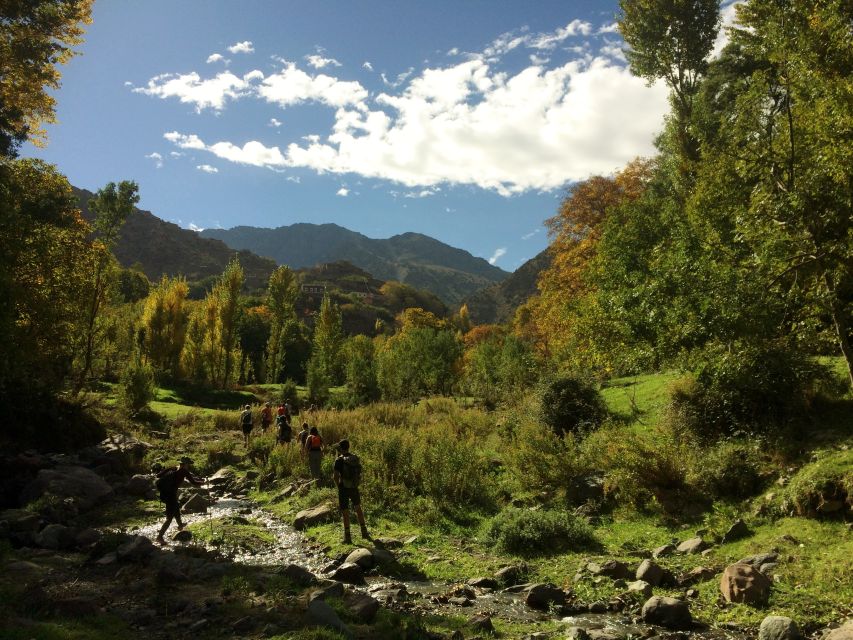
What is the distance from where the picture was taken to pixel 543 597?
8.23 metres

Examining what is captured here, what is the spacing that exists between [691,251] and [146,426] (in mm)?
25553

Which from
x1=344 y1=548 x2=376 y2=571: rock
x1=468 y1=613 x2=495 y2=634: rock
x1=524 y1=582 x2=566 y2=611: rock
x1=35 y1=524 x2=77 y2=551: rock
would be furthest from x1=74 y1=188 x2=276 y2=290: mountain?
x1=468 y1=613 x2=495 y2=634: rock

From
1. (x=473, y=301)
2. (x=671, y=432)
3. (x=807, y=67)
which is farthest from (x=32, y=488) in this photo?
(x=473, y=301)

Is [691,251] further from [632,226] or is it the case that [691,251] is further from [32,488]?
[32,488]

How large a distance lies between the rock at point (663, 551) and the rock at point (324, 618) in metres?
6.16

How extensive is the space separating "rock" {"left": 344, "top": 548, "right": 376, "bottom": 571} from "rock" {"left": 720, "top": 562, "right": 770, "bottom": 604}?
6.02m

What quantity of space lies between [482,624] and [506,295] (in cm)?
15321

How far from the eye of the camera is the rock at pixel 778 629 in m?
6.39

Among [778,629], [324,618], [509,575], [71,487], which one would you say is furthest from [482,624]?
[71,487]

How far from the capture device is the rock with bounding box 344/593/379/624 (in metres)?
7.23

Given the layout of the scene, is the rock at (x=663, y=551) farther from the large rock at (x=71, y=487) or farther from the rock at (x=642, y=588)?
the large rock at (x=71, y=487)

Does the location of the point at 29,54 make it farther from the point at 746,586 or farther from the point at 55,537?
the point at 746,586

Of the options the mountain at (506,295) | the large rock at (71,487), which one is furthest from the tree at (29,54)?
the mountain at (506,295)

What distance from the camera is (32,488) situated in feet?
44.8
